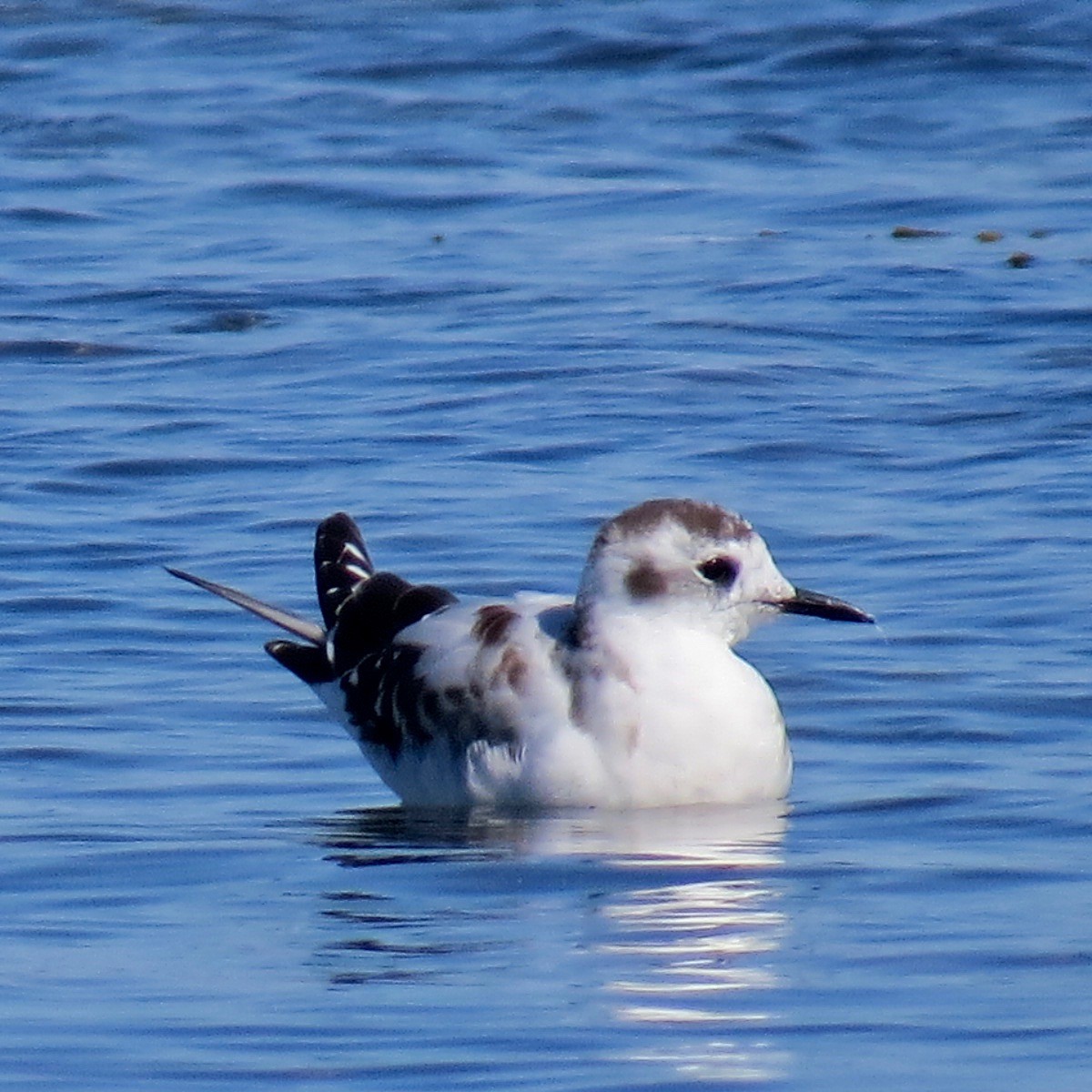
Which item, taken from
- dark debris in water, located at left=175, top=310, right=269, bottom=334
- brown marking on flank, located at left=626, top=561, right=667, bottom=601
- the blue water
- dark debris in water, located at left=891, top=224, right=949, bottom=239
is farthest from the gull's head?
dark debris in water, located at left=891, top=224, right=949, bottom=239

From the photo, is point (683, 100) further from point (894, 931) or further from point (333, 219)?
point (894, 931)

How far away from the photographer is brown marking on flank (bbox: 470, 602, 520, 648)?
23.5 feet

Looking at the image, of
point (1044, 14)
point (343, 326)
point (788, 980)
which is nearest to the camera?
point (788, 980)

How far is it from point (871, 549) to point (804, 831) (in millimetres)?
2641

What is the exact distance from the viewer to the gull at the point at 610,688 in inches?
273

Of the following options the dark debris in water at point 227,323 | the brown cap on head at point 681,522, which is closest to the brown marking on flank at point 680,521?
the brown cap on head at point 681,522

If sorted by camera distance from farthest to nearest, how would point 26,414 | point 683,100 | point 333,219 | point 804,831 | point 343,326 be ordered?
point 683,100, point 333,219, point 343,326, point 26,414, point 804,831

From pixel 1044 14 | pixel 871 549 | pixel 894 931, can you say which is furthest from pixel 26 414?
pixel 1044 14

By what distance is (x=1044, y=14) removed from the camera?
1975 centimetres

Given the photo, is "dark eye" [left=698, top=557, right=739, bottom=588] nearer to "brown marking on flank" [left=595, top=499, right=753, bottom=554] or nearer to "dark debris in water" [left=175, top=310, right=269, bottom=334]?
"brown marking on flank" [left=595, top=499, right=753, bottom=554]

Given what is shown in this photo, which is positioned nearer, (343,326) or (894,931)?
(894,931)

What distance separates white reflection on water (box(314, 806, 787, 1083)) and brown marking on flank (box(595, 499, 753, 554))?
69 cm

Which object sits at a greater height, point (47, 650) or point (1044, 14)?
point (1044, 14)

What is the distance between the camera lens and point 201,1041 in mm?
5051
